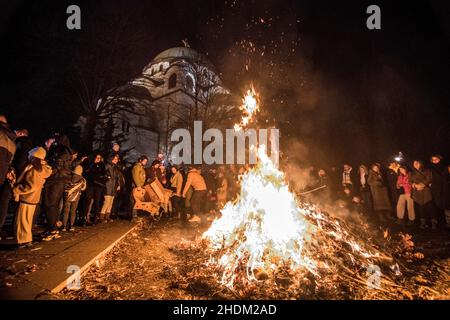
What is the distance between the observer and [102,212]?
7797 millimetres

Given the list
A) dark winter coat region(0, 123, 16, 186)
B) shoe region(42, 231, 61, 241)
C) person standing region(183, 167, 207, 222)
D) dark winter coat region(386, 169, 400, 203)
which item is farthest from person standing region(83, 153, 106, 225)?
dark winter coat region(386, 169, 400, 203)

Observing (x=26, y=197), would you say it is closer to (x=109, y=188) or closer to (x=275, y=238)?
(x=109, y=188)

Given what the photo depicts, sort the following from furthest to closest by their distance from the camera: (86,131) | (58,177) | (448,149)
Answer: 1. (86,131)
2. (448,149)
3. (58,177)

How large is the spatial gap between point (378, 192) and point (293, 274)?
667 cm

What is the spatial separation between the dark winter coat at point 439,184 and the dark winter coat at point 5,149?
1123cm

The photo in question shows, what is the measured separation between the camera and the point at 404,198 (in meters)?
8.41

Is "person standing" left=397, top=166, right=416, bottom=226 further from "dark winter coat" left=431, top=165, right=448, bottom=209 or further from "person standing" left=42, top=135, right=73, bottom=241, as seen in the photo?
"person standing" left=42, top=135, right=73, bottom=241

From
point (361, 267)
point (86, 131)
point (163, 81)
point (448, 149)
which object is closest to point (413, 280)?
point (361, 267)

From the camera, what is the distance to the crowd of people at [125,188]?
502 cm

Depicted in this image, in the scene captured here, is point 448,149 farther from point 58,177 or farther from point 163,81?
point 163,81

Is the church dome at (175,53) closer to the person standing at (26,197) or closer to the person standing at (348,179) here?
the person standing at (348,179)

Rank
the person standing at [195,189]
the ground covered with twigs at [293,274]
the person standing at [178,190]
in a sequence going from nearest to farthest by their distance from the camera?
the ground covered with twigs at [293,274]
the person standing at [195,189]
the person standing at [178,190]

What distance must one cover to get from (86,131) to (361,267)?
55.6 feet

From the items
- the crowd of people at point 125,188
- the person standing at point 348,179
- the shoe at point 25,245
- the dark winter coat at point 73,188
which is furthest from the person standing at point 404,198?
the shoe at point 25,245
